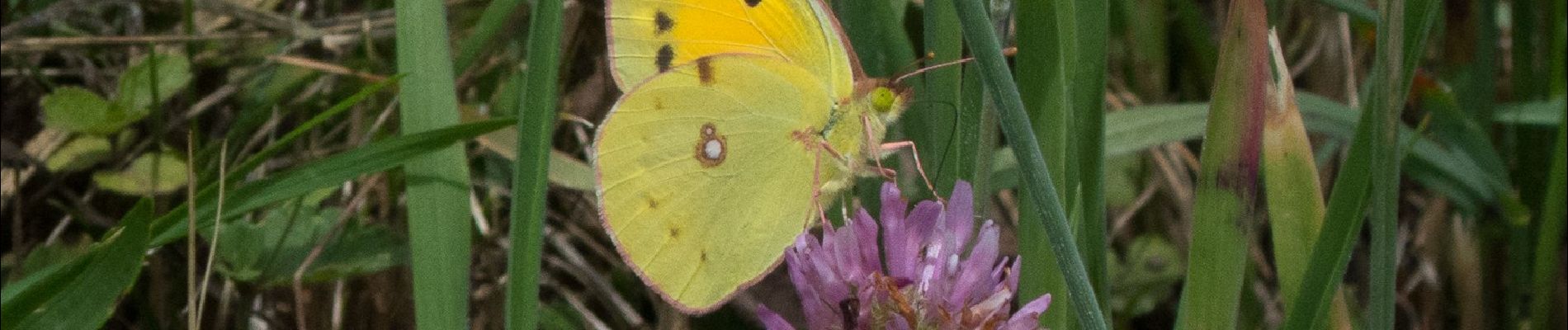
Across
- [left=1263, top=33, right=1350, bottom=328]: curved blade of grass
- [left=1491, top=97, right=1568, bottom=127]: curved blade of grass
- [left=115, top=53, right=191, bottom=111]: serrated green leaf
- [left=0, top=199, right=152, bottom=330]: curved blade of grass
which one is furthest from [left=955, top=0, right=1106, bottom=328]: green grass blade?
[left=115, top=53, right=191, bottom=111]: serrated green leaf

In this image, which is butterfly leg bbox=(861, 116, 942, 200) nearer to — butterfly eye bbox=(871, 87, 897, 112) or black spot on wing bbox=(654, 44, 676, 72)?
butterfly eye bbox=(871, 87, 897, 112)

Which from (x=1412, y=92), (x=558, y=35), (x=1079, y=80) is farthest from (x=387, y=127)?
(x=1412, y=92)

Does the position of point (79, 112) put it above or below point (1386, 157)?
below

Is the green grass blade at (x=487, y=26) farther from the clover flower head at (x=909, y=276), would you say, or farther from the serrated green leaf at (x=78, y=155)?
the clover flower head at (x=909, y=276)

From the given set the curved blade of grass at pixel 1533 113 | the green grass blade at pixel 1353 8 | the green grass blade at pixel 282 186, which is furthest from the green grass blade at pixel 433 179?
the curved blade of grass at pixel 1533 113

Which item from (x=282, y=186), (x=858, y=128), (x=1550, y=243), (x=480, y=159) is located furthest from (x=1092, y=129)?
(x=480, y=159)

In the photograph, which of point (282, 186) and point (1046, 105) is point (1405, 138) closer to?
point (1046, 105)
